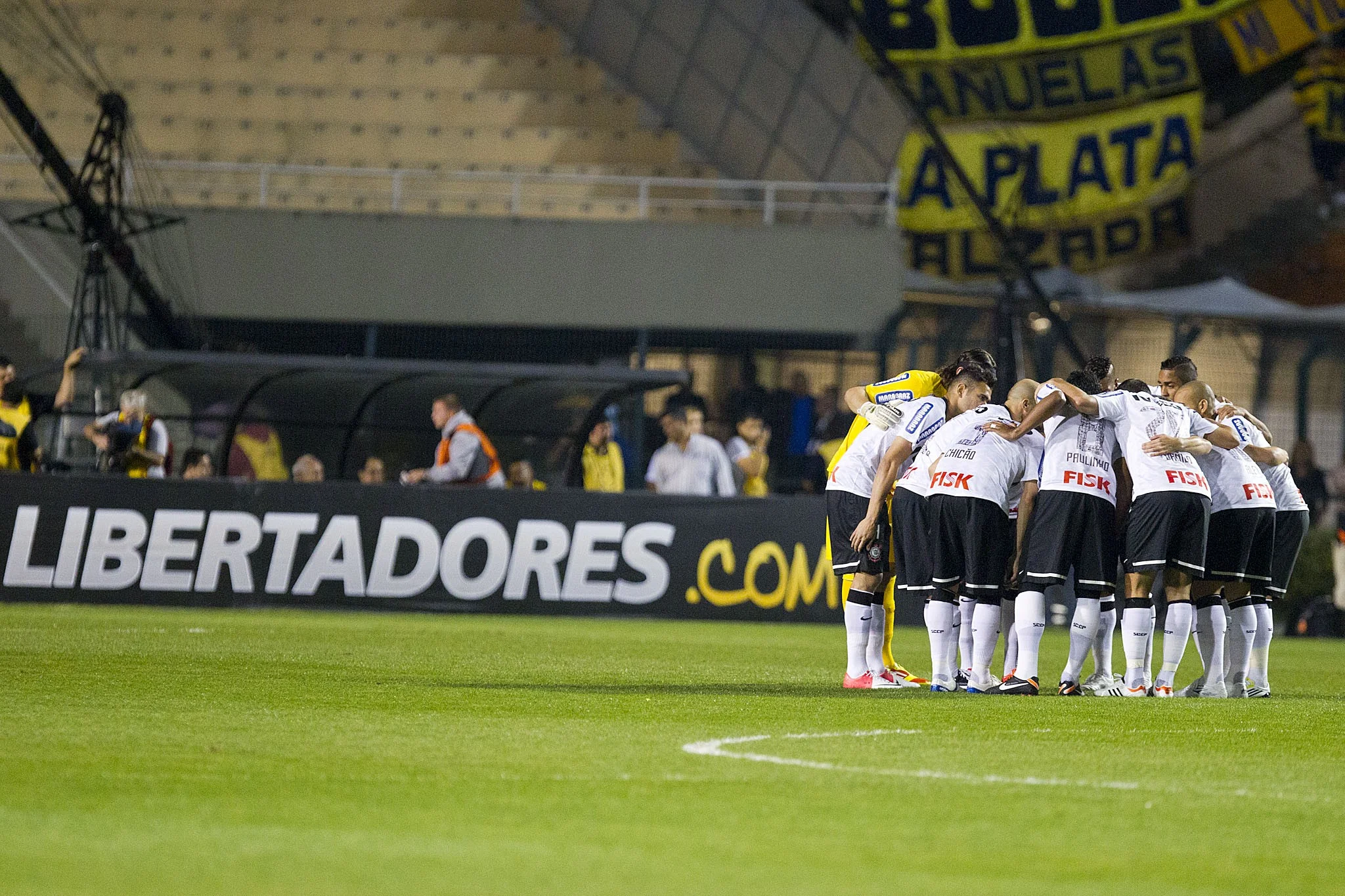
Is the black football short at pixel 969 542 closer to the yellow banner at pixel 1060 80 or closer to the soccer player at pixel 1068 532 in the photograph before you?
the soccer player at pixel 1068 532

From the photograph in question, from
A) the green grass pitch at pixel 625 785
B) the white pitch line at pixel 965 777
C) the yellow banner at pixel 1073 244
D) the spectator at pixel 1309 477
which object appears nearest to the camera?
the green grass pitch at pixel 625 785

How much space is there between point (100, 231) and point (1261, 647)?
1729cm

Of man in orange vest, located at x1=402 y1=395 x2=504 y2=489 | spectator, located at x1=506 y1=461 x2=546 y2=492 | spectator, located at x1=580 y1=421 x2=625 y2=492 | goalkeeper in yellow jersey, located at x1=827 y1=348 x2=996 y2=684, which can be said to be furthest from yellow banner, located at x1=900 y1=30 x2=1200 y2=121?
goalkeeper in yellow jersey, located at x1=827 y1=348 x2=996 y2=684

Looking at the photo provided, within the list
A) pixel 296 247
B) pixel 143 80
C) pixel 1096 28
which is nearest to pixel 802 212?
pixel 1096 28

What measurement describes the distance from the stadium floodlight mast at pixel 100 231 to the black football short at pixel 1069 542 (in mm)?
15291

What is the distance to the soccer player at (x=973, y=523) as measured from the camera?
10.4 m

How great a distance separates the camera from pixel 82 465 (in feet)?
63.7

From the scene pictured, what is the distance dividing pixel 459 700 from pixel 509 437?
10.1 metres

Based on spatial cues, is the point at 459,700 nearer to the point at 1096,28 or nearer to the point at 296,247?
the point at 296,247

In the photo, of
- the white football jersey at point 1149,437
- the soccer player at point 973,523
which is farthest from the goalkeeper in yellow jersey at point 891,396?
the white football jersey at point 1149,437

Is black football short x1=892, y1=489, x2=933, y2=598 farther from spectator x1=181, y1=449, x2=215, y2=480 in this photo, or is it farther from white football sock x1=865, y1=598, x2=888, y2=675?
spectator x1=181, y1=449, x2=215, y2=480

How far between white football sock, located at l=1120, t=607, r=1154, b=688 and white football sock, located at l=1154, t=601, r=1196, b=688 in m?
0.11

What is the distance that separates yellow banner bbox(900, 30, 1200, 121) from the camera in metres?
28.3

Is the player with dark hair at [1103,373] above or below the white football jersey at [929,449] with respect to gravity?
above
